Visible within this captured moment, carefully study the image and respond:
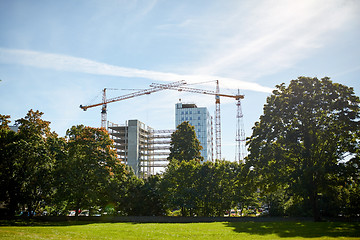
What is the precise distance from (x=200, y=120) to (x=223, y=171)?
12439cm

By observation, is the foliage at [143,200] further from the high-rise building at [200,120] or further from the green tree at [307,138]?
the high-rise building at [200,120]

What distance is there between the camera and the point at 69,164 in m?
39.5

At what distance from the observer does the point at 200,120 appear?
16550 cm

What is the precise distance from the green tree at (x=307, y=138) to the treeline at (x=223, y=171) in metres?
0.11

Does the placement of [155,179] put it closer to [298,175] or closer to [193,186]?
[193,186]

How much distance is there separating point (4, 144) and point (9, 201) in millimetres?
7782

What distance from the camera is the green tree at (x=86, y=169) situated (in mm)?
38500

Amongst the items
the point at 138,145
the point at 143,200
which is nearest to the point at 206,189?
the point at 143,200

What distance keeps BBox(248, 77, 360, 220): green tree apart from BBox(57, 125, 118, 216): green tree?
19.9m

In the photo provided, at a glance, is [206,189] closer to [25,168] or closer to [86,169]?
[86,169]

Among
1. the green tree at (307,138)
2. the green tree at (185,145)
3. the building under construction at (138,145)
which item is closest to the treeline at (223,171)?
the green tree at (307,138)

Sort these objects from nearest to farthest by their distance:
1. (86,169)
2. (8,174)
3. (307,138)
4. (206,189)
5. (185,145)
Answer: (307,138) → (8,174) → (86,169) → (206,189) → (185,145)

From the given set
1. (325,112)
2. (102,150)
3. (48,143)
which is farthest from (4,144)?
(325,112)

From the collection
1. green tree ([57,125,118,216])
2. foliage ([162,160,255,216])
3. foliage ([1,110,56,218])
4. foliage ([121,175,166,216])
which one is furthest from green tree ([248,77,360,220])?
foliage ([1,110,56,218])
